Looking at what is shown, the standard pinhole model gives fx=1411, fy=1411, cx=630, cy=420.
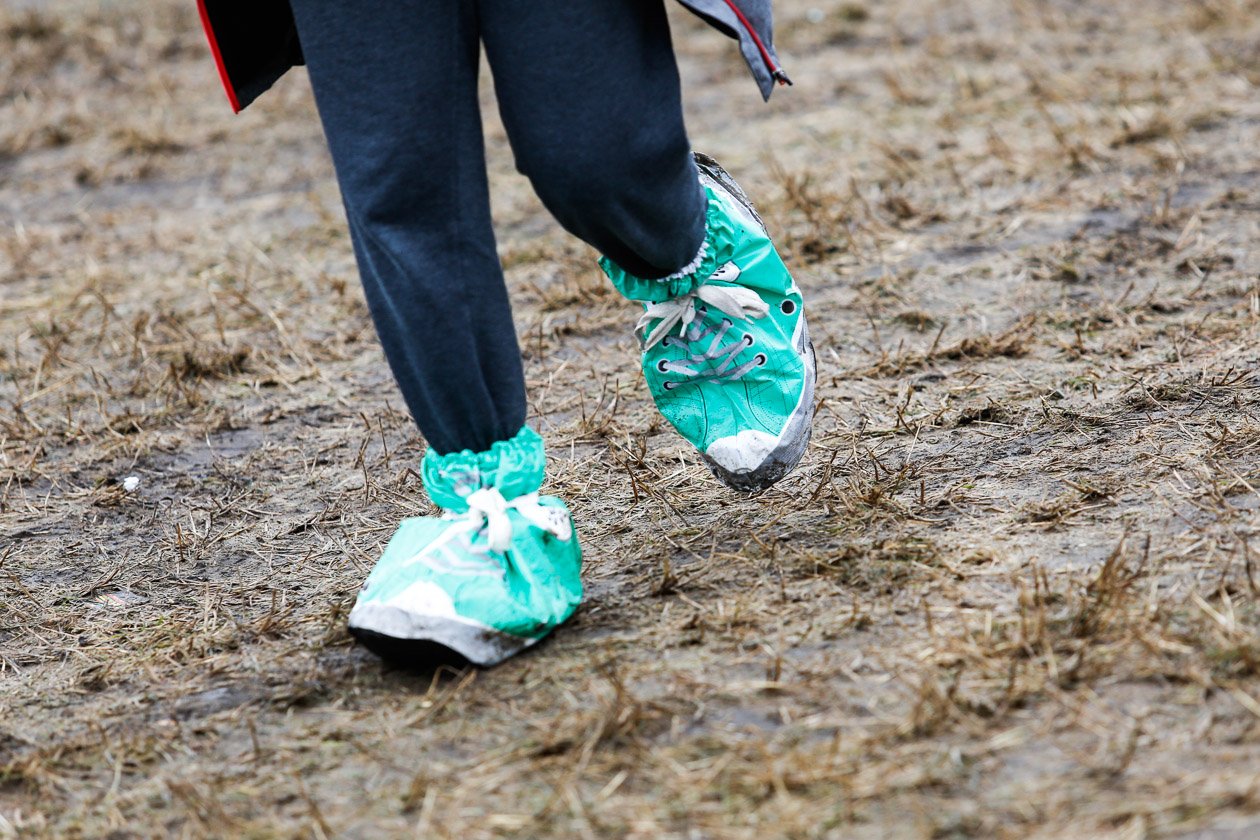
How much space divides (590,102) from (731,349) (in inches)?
22.8

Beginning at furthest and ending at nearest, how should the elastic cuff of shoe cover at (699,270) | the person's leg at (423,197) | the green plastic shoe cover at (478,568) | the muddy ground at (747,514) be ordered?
1. the elastic cuff of shoe cover at (699,270)
2. the green plastic shoe cover at (478,568)
3. the person's leg at (423,197)
4. the muddy ground at (747,514)

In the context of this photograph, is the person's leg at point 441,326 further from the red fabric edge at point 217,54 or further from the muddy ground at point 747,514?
the red fabric edge at point 217,54

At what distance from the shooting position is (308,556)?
2482 mm

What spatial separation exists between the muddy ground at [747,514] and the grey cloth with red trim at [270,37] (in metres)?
0.77

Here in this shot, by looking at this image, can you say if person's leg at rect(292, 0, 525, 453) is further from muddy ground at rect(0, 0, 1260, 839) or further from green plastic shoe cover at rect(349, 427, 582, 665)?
muddy ground at rect(0, 0, 1260, 839)

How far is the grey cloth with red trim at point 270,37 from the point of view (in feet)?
6.25

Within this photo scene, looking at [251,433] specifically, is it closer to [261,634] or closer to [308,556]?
[308,556]

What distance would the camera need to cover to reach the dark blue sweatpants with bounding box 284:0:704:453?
182 centimetres

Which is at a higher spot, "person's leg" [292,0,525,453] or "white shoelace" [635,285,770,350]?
"person's leg" [292,0,525,453]

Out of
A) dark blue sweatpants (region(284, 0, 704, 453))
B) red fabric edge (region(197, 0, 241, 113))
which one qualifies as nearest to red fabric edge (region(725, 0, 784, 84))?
dark blue sweatpants (region(284, 0, 704, 453))

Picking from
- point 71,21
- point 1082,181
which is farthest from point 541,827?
point 71,21

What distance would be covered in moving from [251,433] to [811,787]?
1.86 meters

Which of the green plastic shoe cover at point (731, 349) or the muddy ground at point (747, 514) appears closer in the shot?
the muddy ground at point (747, 514)

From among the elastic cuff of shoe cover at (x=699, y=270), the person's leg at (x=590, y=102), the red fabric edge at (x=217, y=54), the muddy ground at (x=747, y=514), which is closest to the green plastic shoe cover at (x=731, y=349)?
the elastic cuff of shoe cover at (x=699, y=270)
